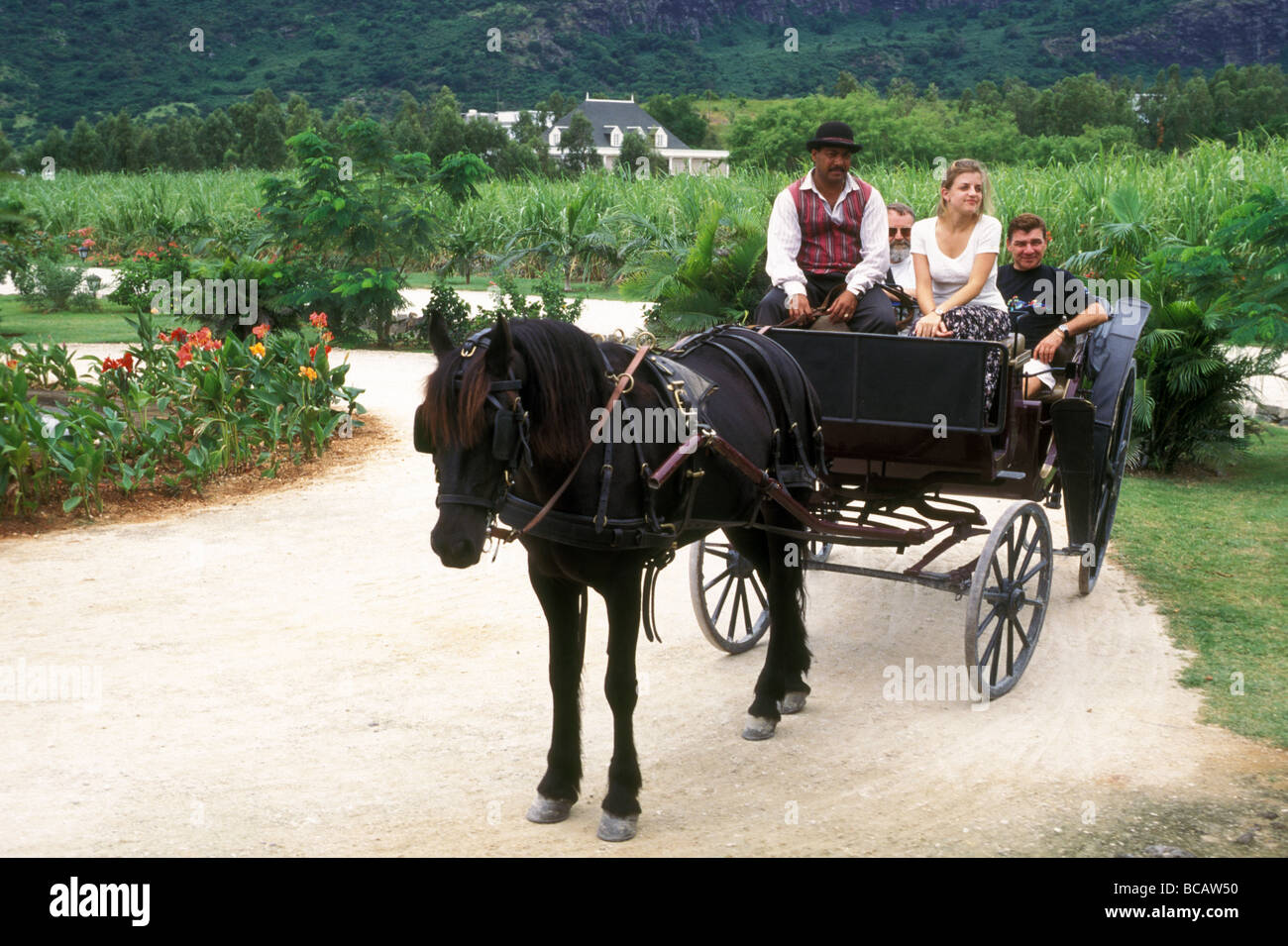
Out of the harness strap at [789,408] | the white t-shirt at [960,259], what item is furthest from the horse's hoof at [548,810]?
the white t-shirt at [960,259]

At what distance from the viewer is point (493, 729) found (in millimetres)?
5234

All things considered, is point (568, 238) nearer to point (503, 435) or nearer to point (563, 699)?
point (563, 699)

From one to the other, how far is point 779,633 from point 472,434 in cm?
230

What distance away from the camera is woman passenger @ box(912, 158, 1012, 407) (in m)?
6.29

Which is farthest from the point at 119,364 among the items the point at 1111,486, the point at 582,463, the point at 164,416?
the point at 1111,486

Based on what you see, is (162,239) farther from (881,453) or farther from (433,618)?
(881,453)

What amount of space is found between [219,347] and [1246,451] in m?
9.91

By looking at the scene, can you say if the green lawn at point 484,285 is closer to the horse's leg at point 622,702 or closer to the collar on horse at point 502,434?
the horse's leg at point 622,702

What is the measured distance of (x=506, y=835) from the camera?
4250 millimetres

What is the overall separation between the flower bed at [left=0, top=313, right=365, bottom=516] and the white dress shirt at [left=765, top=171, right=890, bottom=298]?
205 inches

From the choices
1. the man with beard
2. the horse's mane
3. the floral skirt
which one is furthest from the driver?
the horse's mane

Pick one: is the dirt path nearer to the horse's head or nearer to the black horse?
the black horse

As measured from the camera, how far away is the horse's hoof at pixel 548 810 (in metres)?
4.38

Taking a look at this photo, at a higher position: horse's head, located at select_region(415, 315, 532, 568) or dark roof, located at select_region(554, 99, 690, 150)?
dark roof, located at select_region(554, 99, 690, 150)
